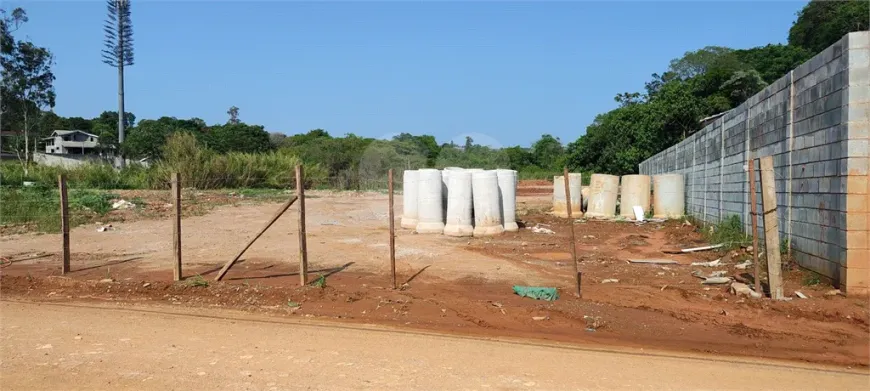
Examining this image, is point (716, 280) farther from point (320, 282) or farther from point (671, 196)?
point (671, 196)

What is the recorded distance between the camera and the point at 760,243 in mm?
11102

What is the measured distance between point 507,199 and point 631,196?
6.45 m

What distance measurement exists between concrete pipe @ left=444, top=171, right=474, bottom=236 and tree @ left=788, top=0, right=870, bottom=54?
150 ft

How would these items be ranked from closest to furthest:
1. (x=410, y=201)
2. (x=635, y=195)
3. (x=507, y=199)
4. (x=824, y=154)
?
1. (x=824, y=154)
2. (x=507, y=199)
3. (x=410, y=201)
4. (x=635, y=195)

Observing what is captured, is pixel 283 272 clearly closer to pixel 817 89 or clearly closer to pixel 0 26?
pixel 817 89

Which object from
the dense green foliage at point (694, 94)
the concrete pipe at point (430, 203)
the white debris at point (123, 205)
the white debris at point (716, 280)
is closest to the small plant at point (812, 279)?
the white debris at point (716, 280)

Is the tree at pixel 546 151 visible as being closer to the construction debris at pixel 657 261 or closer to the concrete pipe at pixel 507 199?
the concrete pipe at pixel 507 199

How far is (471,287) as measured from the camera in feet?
29.3

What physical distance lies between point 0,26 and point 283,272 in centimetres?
4512

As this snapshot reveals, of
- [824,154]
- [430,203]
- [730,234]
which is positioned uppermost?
[824,154]

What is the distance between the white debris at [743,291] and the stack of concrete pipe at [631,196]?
11785 mm

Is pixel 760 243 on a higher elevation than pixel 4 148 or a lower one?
lower

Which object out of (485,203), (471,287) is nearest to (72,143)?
(485,203)

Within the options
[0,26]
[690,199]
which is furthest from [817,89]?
[0,26]
